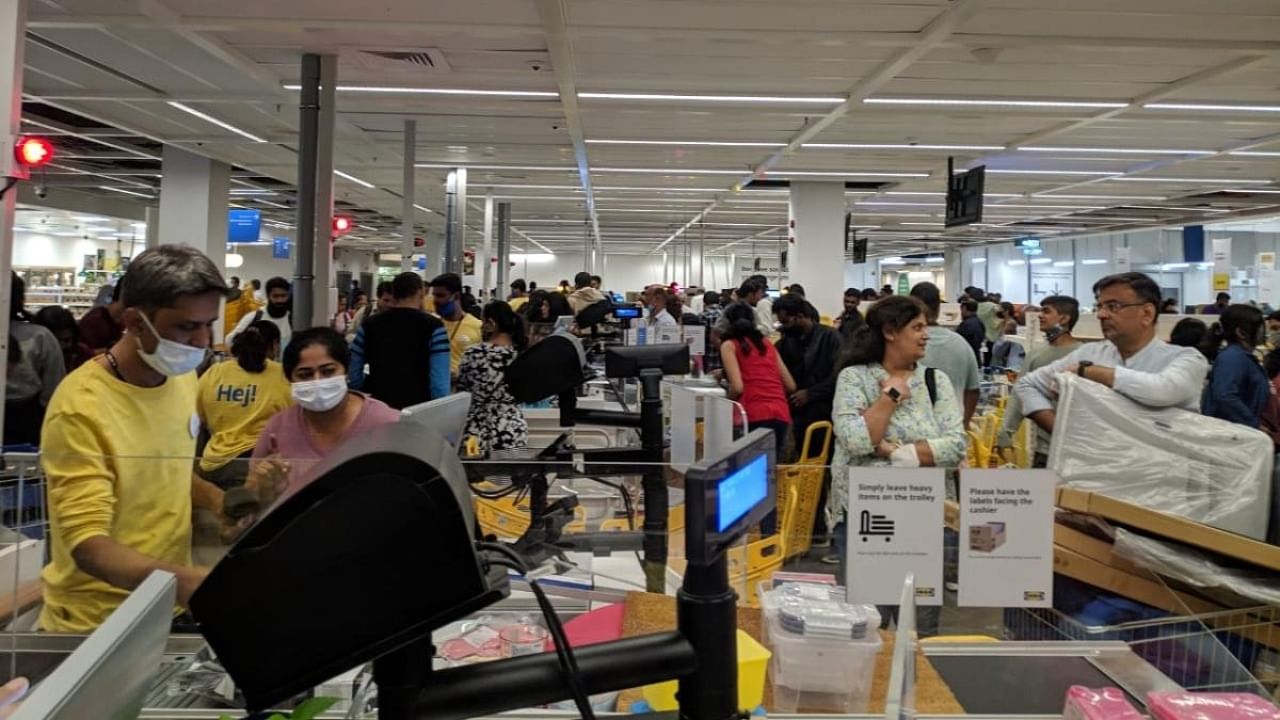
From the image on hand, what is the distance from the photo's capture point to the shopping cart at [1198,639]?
146 cm

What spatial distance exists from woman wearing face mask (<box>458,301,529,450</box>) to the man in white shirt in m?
2.26

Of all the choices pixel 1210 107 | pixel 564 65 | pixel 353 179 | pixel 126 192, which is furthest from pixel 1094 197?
pixel 126 192

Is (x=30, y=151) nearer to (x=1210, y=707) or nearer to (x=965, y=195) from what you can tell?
(x=1210, y=707)

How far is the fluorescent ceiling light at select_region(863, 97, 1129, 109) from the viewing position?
6836 mm

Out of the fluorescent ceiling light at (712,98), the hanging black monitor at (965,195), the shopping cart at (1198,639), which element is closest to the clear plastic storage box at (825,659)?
the shopping cart at (1198,639)

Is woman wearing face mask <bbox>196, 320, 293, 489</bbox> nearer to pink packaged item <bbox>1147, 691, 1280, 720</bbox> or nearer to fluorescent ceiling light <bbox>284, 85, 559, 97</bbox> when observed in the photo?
pink packaged item <bbox>1147, 691, 1280, 720</bbox>

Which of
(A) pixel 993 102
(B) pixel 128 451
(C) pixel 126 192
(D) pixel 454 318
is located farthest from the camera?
(C) pixel 126 192

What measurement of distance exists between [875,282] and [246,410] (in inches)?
1252

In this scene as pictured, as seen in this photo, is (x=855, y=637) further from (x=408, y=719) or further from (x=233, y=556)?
(x=233, y=556)

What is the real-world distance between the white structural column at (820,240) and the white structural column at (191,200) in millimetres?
8074

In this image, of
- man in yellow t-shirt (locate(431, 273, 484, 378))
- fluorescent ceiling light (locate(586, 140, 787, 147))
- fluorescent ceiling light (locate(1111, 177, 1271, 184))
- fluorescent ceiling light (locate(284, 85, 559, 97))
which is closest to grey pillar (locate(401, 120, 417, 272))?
fluorescent ceiling light (locate(284, 85, 559, 97))

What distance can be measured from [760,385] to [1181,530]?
3.18 m

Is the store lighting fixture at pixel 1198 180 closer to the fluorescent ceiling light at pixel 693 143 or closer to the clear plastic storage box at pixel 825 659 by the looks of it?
the fluorescent ceiling light at pixel 693 143

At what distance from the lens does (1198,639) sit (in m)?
1.53
